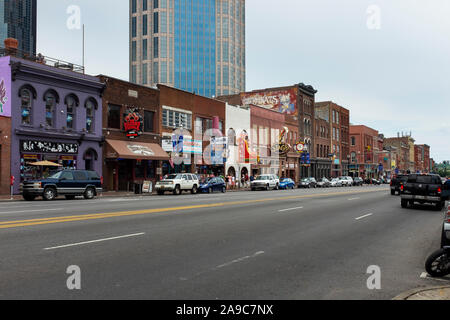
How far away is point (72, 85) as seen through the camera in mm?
31375

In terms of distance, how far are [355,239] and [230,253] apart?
3.96 metres

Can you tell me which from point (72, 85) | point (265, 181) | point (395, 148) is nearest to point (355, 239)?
point (72, 85)

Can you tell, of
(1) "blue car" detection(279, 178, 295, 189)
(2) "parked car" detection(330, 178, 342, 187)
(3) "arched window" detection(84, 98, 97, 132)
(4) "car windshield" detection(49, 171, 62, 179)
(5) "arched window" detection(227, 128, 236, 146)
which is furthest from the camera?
(2) "parked car" detection(330, 178, 342, 187)

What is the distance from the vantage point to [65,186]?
2422cm

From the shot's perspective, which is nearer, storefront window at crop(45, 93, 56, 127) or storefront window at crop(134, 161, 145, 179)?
storefront window at crop(45, 93, 56, 127)

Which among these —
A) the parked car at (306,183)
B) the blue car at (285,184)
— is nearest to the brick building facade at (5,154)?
the blue car at (285,184)

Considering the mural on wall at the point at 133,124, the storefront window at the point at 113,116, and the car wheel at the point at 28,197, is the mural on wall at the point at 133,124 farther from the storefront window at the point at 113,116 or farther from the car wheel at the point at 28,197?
the car wheel at the point at 28,197

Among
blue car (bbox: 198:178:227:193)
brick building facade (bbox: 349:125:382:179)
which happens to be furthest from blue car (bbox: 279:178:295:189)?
brick building facade (bbox: 349:125:382:179)

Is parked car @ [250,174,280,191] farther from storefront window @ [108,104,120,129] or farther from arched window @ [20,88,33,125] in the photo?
arched window @ [20,88,33,125]

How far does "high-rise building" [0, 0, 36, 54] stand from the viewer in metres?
139

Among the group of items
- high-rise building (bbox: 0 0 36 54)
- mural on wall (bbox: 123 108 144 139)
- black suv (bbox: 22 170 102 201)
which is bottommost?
black suv (bbox: 22 170 102 201)

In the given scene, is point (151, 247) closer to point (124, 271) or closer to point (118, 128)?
point (124, 271)

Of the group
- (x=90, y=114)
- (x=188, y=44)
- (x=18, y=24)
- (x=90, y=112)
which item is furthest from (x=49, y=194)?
(x=18, y=24)

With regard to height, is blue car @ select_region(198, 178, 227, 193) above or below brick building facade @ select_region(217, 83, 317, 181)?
below
